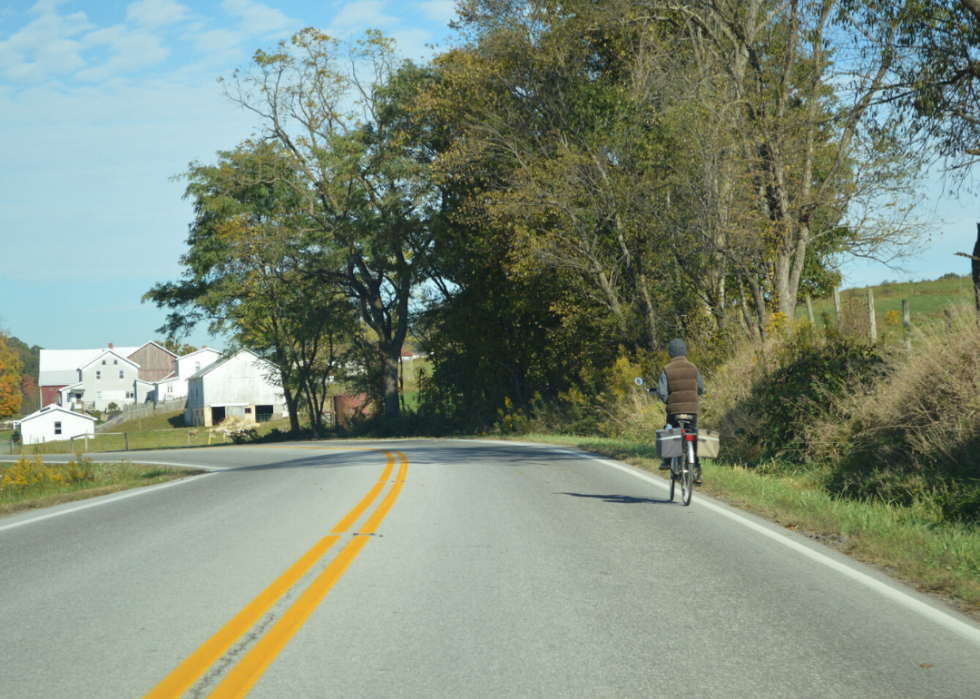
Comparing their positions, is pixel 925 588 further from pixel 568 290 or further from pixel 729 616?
pixel 568 290

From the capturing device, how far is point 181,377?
102250 millimetres

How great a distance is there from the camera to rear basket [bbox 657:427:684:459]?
10086mm

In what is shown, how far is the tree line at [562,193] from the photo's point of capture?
59.7 feet

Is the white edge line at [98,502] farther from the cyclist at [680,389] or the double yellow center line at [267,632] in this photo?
the cyclist at [680,389]

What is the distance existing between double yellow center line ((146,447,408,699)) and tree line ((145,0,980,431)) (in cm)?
983

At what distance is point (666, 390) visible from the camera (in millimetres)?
10641

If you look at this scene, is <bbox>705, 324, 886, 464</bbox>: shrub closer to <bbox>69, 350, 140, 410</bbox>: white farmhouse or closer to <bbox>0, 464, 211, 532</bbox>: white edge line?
<bbox>0, 464, 211, 532</bbox>: white edge line

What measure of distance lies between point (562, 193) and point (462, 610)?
68.4ft

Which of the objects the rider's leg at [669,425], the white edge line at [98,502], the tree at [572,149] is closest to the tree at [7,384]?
the tree at [572,149]

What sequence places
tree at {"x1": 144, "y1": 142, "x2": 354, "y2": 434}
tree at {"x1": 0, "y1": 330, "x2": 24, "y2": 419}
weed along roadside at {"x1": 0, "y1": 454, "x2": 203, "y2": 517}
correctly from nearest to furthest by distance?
weed along roadside at {"x1": 0, "y1": 454, "x2": 203, "y2": 517}, tree at {"x1": 144, "y1": 142, "x2": 354, "y2": 434}, tree at {"x1": 0, "y1": 330, "x2": 24, "y2": 419}

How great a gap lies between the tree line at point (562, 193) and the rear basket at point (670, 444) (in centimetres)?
585

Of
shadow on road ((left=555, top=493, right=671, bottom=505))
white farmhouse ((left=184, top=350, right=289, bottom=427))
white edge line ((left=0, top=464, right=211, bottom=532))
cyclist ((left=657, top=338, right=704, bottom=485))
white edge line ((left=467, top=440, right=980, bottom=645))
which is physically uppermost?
white farmhouse ((left=184, top=350, right=289, bottom=427))

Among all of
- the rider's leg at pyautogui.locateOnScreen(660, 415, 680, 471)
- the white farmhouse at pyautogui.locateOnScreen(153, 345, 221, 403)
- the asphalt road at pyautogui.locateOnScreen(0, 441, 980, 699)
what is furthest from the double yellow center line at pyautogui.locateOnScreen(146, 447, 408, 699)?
the white farmhouse at pyautogui.locateOnScreen(153, 345, 221, 403)

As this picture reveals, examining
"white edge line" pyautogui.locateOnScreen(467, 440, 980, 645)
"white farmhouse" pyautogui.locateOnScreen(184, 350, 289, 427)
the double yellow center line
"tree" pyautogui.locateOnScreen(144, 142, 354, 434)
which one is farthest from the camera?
"white farmhouse" pyautogui.locateOnScreen(184, 350, 289, 427)
